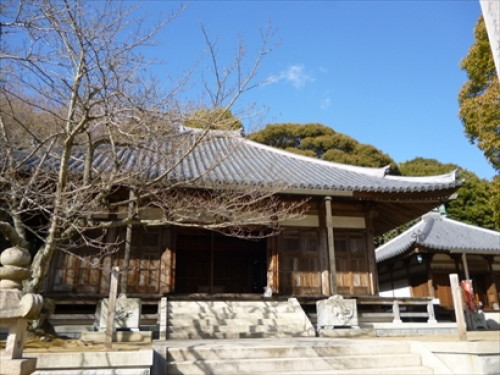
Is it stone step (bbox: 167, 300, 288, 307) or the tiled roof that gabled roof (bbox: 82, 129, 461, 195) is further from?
stone step (bbox: 167, 300, 288, 307)

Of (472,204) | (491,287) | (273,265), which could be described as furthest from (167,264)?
(472,204)

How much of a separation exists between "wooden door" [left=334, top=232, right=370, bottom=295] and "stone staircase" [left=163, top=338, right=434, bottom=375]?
6.00m

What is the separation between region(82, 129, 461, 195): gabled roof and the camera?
32.4 feet

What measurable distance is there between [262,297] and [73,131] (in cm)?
673

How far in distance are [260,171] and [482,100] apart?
22.1 ft

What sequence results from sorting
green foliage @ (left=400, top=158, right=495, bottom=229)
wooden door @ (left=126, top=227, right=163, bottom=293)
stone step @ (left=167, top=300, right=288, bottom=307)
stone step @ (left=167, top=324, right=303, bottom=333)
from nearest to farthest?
stone step @ (left=167, top=324, right=303, bottom=333) < stone step @ (left=167, top=300, right=288, bottom=307) < wooden door @ (left=126, top=227, right=163, bottom=293) < green foliage @ (left=400, top=158, right=495, bottom=229)

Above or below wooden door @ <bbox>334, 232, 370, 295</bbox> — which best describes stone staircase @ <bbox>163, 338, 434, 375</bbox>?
below

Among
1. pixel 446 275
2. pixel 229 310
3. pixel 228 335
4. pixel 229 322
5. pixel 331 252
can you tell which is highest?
pixel 331 252

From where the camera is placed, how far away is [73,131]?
6.05 metres

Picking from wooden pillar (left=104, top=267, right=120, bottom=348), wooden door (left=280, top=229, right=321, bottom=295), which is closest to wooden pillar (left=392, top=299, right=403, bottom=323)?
wooden door (left=280, top=229, right=321, bottom=295)

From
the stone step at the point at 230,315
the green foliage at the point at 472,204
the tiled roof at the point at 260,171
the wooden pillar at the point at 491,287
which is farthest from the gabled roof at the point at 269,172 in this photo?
the green foliage at the point at 472,204

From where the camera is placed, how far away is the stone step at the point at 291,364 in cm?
541

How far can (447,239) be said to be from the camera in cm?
1925

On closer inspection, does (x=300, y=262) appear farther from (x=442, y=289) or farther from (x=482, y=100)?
(x=442, y=289)
